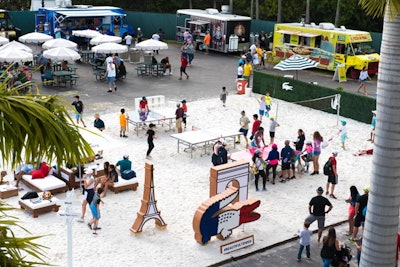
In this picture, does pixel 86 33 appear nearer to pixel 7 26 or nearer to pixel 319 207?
pixel 7 26

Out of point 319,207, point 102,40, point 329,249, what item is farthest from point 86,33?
point 329,249

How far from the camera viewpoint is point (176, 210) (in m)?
15.9

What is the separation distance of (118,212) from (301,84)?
13.8m

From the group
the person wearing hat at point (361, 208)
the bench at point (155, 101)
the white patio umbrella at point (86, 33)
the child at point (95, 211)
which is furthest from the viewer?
the white patio umbrella at point (86, 33)

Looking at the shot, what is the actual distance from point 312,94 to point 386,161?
703 inches

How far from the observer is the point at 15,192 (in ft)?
53.8

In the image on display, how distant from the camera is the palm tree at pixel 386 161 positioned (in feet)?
28.8

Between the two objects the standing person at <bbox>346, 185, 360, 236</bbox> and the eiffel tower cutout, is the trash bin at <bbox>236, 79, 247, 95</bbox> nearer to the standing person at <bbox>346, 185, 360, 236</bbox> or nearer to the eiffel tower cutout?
the standing person at <bbox>346, 185, 360, 236</bbox>

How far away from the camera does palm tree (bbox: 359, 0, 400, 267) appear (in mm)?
8786

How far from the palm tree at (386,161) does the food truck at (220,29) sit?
30.2 meters

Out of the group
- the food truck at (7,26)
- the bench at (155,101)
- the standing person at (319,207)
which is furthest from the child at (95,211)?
the food truck at (7,26)

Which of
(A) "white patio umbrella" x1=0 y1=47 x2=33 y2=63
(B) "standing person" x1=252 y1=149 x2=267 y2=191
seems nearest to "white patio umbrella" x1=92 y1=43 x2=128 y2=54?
(A) "white patio umbrella" x1=0 y1=47 x2=33 y2=63

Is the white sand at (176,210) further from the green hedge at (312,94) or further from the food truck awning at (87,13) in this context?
the food truck awning at (87,13)

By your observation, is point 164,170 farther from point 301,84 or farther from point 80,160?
point 80,160
